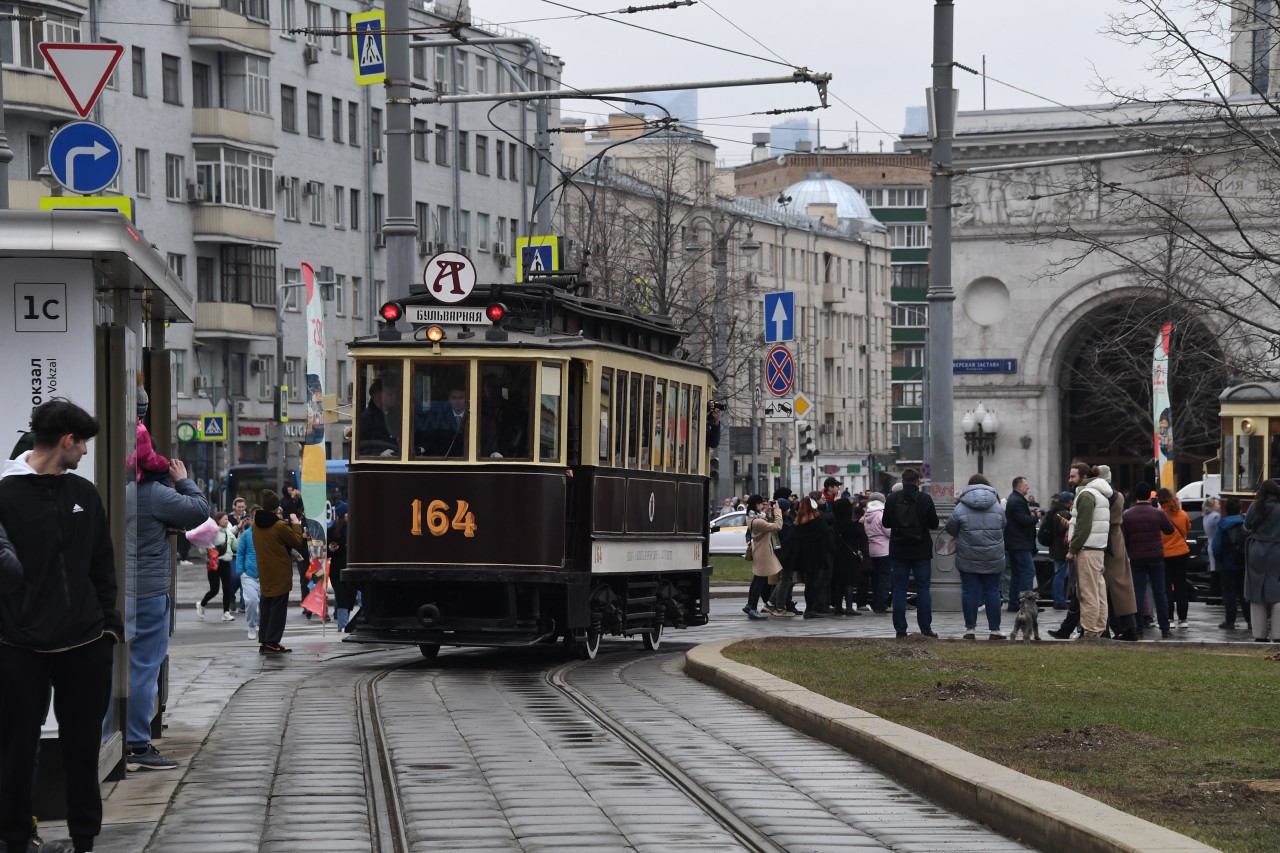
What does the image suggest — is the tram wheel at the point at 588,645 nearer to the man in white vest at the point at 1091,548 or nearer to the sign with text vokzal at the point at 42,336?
the man in white vest at the point at 1091,548

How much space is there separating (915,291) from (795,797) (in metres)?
124

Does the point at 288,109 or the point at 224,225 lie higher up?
the point at 288,109

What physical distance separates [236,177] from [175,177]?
83.5 inches

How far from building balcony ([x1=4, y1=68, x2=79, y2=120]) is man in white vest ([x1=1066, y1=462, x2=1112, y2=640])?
3728 centimetres

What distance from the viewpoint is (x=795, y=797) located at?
10.5 meters

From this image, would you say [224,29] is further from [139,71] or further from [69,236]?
[69,236]

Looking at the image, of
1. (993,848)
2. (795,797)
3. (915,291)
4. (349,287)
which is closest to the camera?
(993,848)

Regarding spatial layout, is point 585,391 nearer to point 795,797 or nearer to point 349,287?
point 795,797

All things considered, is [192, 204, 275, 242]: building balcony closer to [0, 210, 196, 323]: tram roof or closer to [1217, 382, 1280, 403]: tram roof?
[1217, 382, 1280, 403]: tram roof

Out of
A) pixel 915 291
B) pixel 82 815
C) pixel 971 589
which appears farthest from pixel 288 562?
pixel 915 291

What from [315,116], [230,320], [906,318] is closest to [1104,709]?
[230,320]

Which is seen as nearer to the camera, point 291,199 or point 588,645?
point 588,645

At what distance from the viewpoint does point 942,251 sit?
24234mm

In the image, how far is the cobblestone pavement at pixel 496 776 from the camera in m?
9.29
